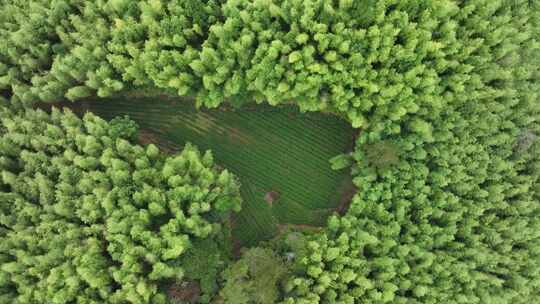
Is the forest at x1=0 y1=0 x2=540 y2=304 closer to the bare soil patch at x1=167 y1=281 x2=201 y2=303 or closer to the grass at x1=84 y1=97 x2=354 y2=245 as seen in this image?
the bare soil patch at x1=167 y1=281 x2=201 y2=303

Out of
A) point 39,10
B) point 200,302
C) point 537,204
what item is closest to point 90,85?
point 39,10

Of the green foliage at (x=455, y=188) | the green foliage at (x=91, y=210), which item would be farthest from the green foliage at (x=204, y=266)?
the green foliage at (x=455, y=188)

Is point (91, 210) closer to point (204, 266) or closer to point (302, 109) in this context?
point (204, 266)

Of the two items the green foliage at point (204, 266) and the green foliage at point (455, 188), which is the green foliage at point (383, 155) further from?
the green foliage at point (204, 266)

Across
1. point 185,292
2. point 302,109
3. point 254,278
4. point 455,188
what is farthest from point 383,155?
point 185,292

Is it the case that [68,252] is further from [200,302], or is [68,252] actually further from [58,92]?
[58,92]
